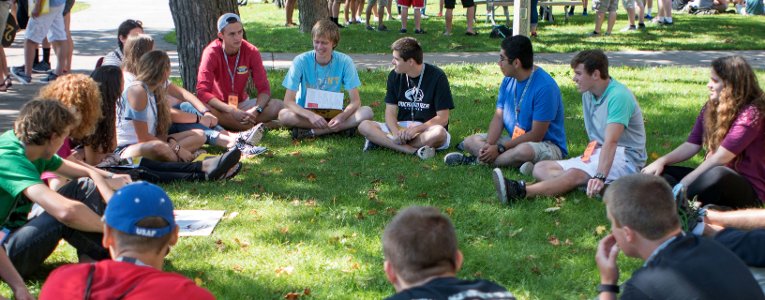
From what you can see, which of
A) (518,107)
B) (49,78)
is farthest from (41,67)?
(518,107)

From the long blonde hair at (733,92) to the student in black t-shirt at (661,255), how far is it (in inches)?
97.3

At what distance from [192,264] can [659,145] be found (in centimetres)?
478

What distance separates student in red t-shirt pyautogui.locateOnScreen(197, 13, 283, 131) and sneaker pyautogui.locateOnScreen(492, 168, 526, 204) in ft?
10.4

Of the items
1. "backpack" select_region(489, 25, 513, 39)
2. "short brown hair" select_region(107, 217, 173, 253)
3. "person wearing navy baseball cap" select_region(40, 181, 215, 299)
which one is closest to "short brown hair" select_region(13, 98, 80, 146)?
"person wearing navy baseball cap" select_region(40, 181, 215, 299)

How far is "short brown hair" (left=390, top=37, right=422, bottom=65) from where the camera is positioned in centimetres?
775

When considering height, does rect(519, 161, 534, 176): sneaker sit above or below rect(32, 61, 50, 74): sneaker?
below

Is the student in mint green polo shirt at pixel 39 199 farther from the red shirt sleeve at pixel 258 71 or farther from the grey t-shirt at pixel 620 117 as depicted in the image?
the red shirt sleeve at pixel 258 71

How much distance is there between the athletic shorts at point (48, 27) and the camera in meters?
11.1

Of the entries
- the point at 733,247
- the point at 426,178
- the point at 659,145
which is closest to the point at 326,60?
the point at 426,178

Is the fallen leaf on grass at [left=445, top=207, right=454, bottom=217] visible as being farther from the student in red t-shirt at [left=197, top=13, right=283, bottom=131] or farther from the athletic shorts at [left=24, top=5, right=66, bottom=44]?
the athletic shorts at [left=24, top=5, right=66, bottom=44]

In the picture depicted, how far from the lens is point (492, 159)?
24.3ft

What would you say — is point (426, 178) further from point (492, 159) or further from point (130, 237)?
point (130, 237)

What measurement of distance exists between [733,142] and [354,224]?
252cm

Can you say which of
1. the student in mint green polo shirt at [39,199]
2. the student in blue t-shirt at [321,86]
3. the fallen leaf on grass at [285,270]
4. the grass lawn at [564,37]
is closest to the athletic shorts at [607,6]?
the grass lawn at [564,37]
